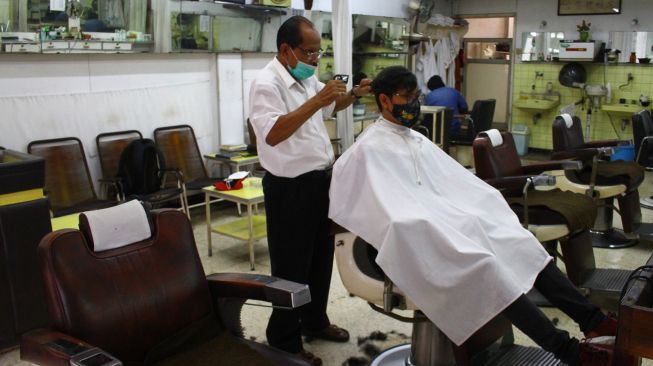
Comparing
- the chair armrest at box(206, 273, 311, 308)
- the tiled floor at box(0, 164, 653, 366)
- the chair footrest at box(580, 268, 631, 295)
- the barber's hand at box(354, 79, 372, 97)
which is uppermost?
the barber's hand at box(354, 79, 372, 97)

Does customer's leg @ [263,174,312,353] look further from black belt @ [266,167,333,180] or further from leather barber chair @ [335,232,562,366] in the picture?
leather barber chair @ [335,232,562,366]

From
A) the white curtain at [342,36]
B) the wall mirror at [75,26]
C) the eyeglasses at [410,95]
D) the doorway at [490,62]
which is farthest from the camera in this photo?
the doorway at [490,62]

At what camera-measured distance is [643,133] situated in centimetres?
499

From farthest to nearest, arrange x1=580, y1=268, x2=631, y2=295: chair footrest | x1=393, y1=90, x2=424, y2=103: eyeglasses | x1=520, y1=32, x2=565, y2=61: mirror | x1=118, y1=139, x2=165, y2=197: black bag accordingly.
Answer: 1. x1=520, y1=32, x2=565, y2=61: mirror
2. x1=118, y1=139, x2=165, y2=197: black bag
3. x1=580, y1=268, x2=631, y2=295: chair footrest
4. x1=393, y1=90, x2=424, y2=103: eyeglasses

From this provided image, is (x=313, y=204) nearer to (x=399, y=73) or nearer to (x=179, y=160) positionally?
Result: (x=399, y=73)

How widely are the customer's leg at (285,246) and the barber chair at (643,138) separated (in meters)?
3.33

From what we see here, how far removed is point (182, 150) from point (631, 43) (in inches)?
213

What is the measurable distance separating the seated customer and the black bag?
97.0 inches

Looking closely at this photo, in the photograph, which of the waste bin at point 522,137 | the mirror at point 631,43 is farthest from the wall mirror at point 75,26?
the mirror at point 631,43

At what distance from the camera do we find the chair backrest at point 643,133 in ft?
15.6

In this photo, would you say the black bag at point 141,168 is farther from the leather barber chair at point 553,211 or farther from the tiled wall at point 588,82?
the tiled wall at point 588,82

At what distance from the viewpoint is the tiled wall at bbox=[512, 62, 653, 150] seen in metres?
7.34

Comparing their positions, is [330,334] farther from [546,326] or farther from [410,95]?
[410,95]

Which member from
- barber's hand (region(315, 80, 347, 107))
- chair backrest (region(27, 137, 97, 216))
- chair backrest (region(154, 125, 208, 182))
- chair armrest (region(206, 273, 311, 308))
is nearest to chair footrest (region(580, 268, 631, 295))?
barber's hand (region(315, 80, 347, 107))
